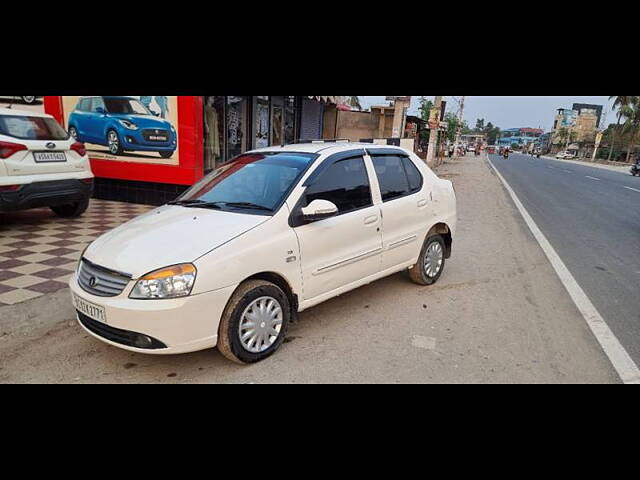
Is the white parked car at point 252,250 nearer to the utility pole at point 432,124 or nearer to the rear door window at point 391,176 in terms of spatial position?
the rear door window at point 391,176

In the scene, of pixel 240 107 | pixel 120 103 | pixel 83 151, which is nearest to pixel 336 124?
pixel 240 107

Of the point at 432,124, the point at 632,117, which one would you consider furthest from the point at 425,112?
the point at 632,117

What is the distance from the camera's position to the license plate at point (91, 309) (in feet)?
10.1

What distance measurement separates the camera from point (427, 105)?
30.9 meters

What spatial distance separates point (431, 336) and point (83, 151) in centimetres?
627

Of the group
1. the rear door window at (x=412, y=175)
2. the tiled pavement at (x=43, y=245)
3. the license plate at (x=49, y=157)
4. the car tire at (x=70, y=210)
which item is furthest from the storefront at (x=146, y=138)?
the rear door window at (x=412, y=175)

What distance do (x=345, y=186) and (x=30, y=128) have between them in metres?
5.24

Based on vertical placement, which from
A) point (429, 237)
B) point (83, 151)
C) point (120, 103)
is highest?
point (120, 103)

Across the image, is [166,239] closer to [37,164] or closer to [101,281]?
[101,281]

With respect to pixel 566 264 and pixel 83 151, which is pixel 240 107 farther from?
pixel 566 264

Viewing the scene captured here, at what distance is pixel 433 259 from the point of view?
5332 millimetres

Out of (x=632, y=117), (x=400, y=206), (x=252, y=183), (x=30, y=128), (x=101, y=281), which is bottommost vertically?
(x=101, y=281)

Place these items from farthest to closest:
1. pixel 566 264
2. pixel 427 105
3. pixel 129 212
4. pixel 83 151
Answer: pixel 427 105 → pixel 129 212 → pixel 83 151 → pixel 566 264

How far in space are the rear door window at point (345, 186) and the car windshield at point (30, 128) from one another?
500cm
